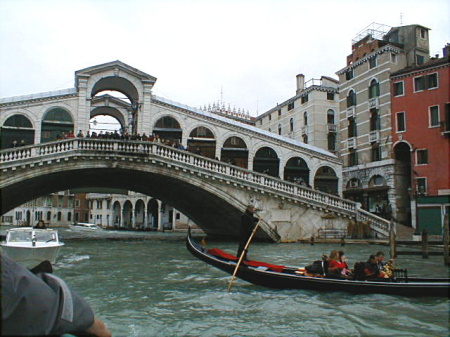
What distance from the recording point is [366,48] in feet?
77.2

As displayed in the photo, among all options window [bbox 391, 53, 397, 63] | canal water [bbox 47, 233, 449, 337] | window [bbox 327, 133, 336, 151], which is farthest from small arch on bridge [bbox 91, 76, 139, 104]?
window [bbox 327, 133, 336, 151]

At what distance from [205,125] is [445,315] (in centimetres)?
1556

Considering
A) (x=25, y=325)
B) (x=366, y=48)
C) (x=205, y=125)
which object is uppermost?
(x=366, y=48)

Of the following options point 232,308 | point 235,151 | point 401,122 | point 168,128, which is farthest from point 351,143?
point 232,308

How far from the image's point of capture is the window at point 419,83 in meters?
19.9

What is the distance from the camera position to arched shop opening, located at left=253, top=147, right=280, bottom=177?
70.0 ft

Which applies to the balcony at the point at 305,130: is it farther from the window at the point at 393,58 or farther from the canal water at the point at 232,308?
the canal water at the point at 232,308

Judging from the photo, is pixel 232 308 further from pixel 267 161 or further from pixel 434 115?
pixel 434 115

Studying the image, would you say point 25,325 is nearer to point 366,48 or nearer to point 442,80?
point 442,80

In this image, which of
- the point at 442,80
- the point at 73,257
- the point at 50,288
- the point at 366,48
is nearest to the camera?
the point at 50,288

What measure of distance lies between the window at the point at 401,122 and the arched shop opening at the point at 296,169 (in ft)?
15.7

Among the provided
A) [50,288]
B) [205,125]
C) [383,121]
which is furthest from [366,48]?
[50,288]

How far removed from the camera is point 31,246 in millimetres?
9617

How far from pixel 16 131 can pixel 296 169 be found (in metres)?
12.9
